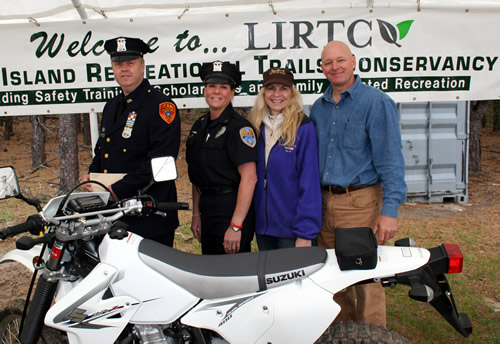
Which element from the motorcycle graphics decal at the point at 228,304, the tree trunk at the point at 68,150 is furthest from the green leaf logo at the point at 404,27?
the tree trunk at the point at 68,150

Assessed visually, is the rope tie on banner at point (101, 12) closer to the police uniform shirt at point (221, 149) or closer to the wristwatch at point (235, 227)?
the police uniform shirt at point (221, 149)

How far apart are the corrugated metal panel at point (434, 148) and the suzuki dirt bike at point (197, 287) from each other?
18.9ft

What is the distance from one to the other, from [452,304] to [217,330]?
1.09 metres

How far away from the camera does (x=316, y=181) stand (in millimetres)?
2867

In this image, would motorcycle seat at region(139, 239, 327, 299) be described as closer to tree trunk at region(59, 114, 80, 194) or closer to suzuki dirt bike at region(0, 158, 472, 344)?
suzuki dirt bike at region(0, 158, 472, 344)

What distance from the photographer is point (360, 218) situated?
9.70ft

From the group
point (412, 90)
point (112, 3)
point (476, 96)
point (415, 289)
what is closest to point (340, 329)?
point (415, 289)

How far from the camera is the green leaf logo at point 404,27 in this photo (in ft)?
12.1

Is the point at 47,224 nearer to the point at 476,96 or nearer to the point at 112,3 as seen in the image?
the point at 112,3

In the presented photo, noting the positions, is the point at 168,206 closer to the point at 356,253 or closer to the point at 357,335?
the point at 356,253

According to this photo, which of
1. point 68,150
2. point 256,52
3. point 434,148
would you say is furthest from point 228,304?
point 434,148

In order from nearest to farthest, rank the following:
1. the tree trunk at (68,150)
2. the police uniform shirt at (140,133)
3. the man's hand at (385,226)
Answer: the man's hand at (385,226), the police uniform shirt at (140,133), the tree trunk at (68,150)

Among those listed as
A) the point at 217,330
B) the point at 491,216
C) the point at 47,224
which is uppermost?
the point at 47,224

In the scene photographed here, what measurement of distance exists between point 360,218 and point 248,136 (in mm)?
884
